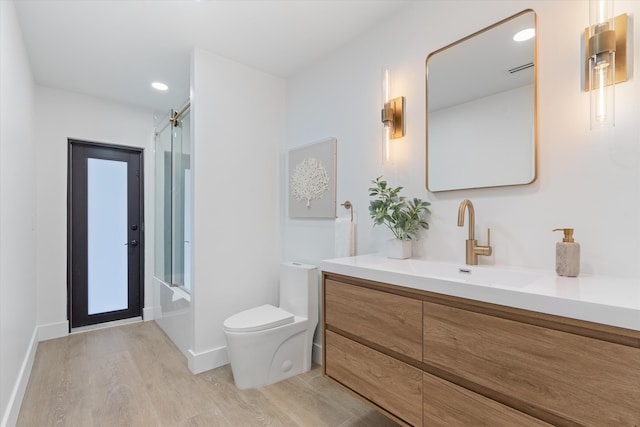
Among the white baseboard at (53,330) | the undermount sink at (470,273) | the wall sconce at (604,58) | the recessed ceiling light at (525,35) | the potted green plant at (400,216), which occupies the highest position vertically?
the recessed ceiling light at (525,35)

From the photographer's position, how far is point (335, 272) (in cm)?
163

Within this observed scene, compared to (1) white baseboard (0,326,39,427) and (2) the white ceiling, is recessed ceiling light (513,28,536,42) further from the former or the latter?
(1) white baseboard (0,326,39,427)

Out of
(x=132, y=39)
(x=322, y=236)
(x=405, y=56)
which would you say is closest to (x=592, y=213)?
(x=405, y=56)

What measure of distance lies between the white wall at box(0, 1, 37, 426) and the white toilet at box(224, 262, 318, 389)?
1.18 meters

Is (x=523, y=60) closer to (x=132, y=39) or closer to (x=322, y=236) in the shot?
(x=322, y=236)

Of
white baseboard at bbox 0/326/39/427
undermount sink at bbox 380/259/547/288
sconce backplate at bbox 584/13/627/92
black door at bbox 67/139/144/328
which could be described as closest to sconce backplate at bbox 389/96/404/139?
undermount sink at bbox 380/259/547/288

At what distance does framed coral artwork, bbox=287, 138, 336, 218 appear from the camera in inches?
96.3

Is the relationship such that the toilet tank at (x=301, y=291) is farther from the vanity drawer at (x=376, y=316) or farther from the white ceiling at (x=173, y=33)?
the white ceiling at (x=173, y=33)

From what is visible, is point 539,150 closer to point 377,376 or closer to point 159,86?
point 377,376

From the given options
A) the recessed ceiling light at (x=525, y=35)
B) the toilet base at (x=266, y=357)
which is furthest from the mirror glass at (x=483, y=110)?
the toilet base at (x=266, y=357)

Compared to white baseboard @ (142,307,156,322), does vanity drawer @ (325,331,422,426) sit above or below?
above

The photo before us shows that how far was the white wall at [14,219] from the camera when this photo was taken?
1.61 meters

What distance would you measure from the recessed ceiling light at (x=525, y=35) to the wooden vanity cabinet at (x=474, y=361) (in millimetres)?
1256

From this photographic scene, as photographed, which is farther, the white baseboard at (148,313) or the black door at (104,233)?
the white baseboard at (148,313)
